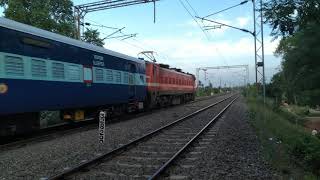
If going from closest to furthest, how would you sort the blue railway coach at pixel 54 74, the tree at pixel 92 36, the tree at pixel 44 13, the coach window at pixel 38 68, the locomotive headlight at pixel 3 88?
1. the locomotive headlight at pixel 3 88
2. the blue railway coach at pixel 54 74
3. the coach window at pixel 38 68
4. the tree at pixel 44 13
5. the tree at pixel 92 36

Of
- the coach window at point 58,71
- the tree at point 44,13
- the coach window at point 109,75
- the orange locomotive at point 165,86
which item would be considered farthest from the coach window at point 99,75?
the tree at point 44,13

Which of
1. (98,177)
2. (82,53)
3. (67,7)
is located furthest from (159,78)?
(98,177)

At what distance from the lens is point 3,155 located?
11695mm

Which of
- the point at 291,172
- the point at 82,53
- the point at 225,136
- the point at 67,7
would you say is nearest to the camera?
the point at 291,172

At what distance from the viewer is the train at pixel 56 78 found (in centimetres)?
1340

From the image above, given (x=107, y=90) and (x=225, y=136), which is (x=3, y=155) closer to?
(x=225, y=136)

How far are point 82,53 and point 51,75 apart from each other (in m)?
2.94

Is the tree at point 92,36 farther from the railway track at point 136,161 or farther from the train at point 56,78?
the railway track at point 136,161

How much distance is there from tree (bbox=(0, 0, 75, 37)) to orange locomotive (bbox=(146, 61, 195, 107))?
290 inches

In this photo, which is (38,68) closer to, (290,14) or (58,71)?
(58,71)

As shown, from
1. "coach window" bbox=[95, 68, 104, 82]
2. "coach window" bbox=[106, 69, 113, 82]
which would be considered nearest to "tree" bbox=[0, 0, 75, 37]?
"coach window" bbox=[106, 69, 113, 82]

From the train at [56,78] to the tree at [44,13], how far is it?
12.1 metres

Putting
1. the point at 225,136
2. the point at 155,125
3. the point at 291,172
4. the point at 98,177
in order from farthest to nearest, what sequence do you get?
the point at 155,125, the point at 225,136, the point at 291,172, the point at 98,177

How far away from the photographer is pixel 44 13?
35.5 metres
